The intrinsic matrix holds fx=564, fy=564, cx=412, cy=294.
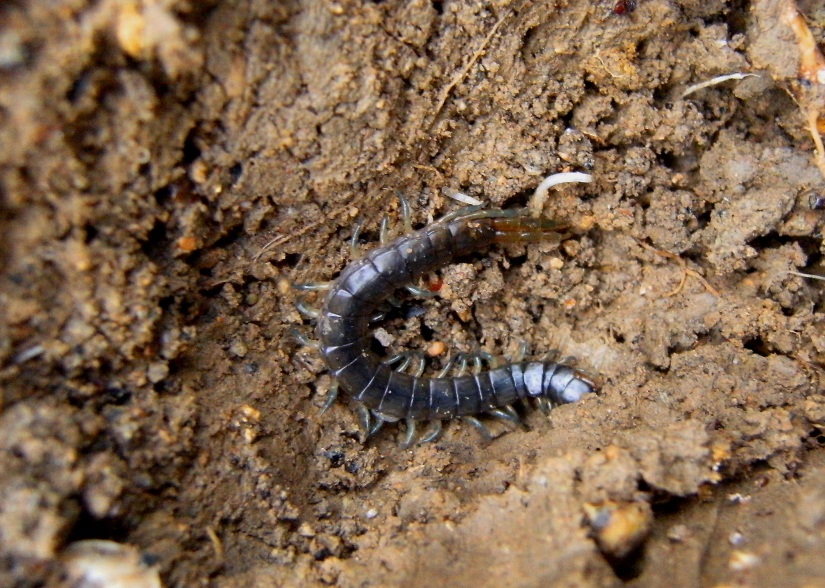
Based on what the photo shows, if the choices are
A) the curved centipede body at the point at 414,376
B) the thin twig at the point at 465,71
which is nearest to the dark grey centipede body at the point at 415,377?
the curved centipede body at the point at 414,376

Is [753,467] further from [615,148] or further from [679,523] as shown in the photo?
[615,148]

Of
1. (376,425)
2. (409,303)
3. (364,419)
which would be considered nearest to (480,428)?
(376,425)

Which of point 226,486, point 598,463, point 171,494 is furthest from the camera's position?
point 226,486

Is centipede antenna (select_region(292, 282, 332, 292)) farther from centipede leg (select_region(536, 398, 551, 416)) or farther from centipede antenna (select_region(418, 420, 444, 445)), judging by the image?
centipede leg (select_region(536, 398, 551, 416))

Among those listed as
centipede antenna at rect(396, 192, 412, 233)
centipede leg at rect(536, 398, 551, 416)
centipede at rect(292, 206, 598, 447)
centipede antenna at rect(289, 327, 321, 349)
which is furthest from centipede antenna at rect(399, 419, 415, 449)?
centipede antenna at rect(396, 192, 412, 233)

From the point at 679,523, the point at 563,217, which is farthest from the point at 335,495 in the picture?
the point at 563,217
